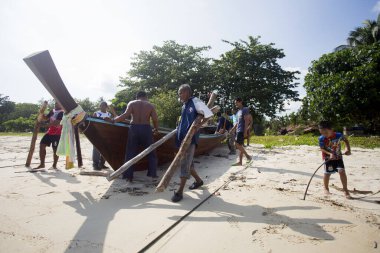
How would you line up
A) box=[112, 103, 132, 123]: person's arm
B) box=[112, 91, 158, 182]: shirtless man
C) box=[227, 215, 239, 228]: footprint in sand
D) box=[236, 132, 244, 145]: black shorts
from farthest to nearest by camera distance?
box=[236, 132, 244, 145]: black shorts, box=[112, 91, 158, 182]: shirtless man, box=[112, 103, 132, 123]: person's arm, box=[227, 215, 239, 228]: footprint in sand

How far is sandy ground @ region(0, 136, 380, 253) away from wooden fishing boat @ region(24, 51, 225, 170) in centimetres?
67

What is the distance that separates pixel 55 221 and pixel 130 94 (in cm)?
Answer: 2467

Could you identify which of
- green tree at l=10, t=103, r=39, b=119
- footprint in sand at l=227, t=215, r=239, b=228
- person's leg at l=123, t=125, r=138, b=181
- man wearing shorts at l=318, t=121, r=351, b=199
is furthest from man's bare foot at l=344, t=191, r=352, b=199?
green tree at l=10, t=103, r=39, b=119

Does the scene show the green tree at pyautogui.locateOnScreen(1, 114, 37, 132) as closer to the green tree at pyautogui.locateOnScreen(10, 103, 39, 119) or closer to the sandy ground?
the green tree at pyautogui.locateOnScreen(10, 103, 39, 119)

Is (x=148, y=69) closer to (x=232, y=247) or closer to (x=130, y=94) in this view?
(x=130, y=94)

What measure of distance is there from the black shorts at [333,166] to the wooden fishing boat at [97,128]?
10.7ft

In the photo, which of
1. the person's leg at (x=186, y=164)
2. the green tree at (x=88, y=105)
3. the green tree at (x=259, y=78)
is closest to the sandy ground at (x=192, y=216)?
the person's leg at (x=186, y=164)

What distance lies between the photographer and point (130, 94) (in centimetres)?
2666

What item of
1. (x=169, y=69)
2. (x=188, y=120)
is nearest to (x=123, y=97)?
(x=169, y=69)

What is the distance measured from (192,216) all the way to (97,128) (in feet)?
9.24

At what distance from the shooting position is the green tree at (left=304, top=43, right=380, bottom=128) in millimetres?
15281

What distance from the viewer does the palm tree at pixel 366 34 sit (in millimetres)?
24500

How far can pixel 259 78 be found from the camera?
24.9 metres

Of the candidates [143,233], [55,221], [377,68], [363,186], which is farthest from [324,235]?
[377,68]
